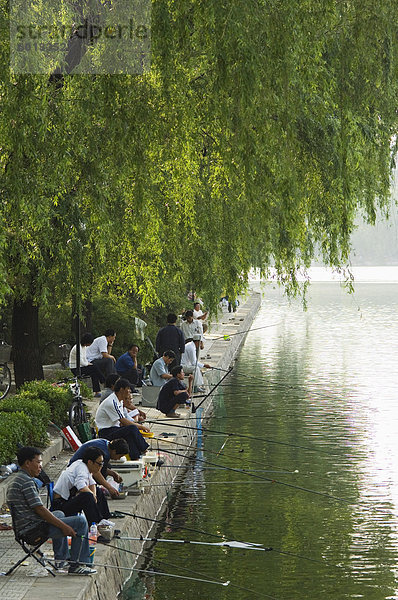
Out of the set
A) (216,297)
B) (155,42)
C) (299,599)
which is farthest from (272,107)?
(216,297)

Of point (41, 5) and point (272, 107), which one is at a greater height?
point (41, 5)

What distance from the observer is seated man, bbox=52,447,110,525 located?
33.4 ft

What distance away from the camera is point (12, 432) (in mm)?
13328

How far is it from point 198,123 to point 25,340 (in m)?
8.39

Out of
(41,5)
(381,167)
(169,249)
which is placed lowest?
(169,249)

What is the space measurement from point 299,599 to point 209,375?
16.3 metres

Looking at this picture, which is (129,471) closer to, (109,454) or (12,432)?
(109,454)

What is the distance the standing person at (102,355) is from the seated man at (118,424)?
5.63 metres

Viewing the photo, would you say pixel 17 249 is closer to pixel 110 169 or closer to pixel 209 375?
pixel 110 169

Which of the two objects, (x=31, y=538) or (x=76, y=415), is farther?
(x=76, y=415)

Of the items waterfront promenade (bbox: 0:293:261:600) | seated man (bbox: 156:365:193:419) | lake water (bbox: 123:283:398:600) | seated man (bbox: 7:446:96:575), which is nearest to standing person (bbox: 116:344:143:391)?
waterfront promenade (bbox: 0:293:261:600)

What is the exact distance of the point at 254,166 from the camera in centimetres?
973

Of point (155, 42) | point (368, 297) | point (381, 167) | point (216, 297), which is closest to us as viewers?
point (155, 42)

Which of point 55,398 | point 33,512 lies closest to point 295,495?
point 55,398
